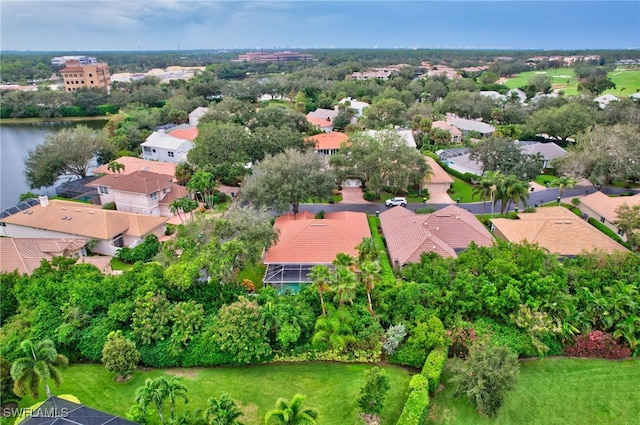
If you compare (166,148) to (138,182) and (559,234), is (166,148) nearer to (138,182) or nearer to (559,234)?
(138,182)

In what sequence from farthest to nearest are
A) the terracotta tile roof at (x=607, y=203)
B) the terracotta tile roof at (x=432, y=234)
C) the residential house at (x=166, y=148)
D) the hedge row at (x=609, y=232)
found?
the residential house at (x=166, y=148)
the terracotta tile roof at (x=607, y=203)
the hedge row at (x=609, y=232)
the terracotta tile roof at (x=432, y=234)

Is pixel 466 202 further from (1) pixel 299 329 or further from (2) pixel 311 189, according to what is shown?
(1) pixel 299 329

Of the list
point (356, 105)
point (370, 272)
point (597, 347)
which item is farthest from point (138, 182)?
point (356, 105)

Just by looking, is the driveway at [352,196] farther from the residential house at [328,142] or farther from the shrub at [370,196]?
the residential house at [328,142]

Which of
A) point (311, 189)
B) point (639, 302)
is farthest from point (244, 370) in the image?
point (639, 302)

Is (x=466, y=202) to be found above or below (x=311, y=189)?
below

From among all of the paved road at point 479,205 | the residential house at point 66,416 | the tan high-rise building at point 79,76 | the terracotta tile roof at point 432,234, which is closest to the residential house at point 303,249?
the terracotta tile roof at point 432,234

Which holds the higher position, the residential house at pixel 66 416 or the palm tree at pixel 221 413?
the residential house at pixel 66 416
